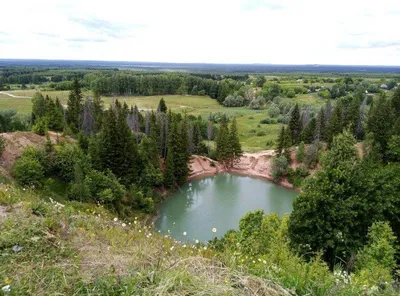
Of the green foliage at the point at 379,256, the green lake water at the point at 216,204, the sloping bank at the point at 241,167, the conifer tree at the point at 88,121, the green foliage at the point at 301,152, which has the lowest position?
the green lake water at the point at 216,204

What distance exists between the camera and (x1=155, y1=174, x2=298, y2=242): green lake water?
2100 centimetres

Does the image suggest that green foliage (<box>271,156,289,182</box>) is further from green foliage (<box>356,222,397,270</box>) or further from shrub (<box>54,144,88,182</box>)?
green foliage (<box>356,222,397,270</box>)

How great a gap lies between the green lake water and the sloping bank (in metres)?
0.85

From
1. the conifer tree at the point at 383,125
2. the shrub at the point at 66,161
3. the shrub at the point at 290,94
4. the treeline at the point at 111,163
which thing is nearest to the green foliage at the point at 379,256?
the treeline at the point at 111,163

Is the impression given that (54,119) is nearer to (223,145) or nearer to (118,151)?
(118,151)

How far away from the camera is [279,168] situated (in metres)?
31.0

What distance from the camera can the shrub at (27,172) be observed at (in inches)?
753

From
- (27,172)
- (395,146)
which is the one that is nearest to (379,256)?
(395,146)

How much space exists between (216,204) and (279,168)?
938 centimetres

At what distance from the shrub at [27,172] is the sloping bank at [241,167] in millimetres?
15994

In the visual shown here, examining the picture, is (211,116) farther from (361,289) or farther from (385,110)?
(361,289)

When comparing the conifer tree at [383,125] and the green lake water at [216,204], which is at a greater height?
the conifer tree at [383,125]

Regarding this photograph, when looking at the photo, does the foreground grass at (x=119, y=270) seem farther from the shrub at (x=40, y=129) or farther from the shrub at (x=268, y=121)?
the shrub at (x=268, y=121)

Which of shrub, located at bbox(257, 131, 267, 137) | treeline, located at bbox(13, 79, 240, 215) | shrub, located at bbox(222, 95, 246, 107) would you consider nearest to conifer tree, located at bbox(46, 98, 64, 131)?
treeline, located at bbox(13, 79, 240, 215)
